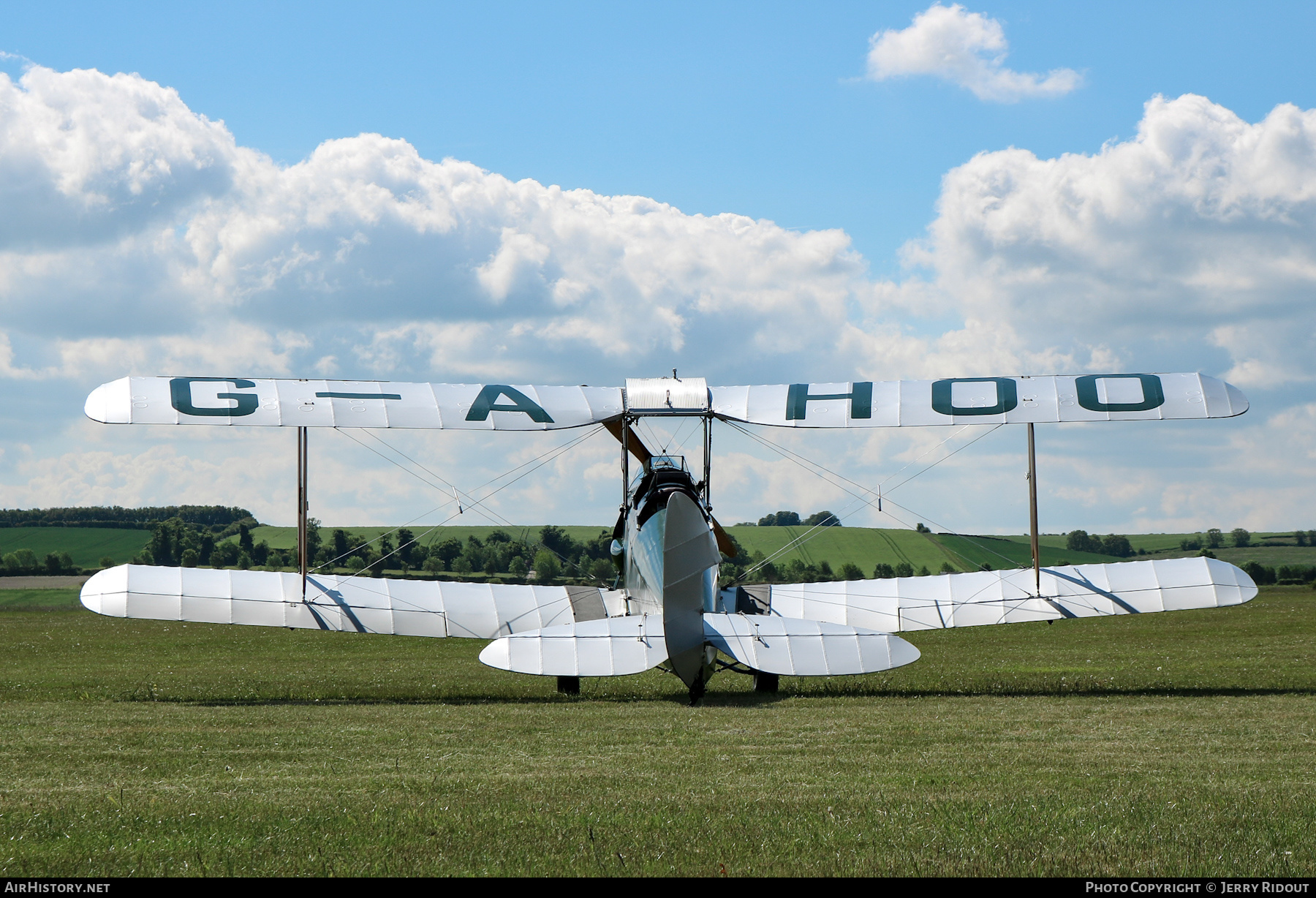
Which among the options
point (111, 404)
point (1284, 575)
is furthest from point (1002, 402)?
point (1284, 575)

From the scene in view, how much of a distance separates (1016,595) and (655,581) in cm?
570

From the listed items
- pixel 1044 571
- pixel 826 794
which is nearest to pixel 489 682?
pixel 1044 571

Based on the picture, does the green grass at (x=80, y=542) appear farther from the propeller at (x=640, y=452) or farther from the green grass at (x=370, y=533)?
the propeller at (x=640, y=452)

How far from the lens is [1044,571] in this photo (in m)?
15.5

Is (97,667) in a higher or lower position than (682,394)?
lower

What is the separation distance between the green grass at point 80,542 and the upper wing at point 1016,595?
54.2 metres

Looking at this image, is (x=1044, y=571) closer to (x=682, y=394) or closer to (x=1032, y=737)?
(x=682, y=394)

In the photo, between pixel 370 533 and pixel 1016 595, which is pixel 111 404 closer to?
pixel 1016 595

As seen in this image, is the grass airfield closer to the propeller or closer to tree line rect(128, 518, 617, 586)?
the propeller

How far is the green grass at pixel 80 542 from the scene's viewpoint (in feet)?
209

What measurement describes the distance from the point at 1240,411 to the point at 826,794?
9612mm

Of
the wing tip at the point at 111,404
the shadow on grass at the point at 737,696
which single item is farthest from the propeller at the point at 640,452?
the wing tip at the point at 111,404

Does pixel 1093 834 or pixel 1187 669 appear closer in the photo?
pixel 1093 834

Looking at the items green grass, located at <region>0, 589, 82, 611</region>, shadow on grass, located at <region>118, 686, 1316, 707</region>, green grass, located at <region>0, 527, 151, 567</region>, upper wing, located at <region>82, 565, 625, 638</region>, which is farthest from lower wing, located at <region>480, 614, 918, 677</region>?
green grass, located at <region>0, 527, 151, 567</region>
